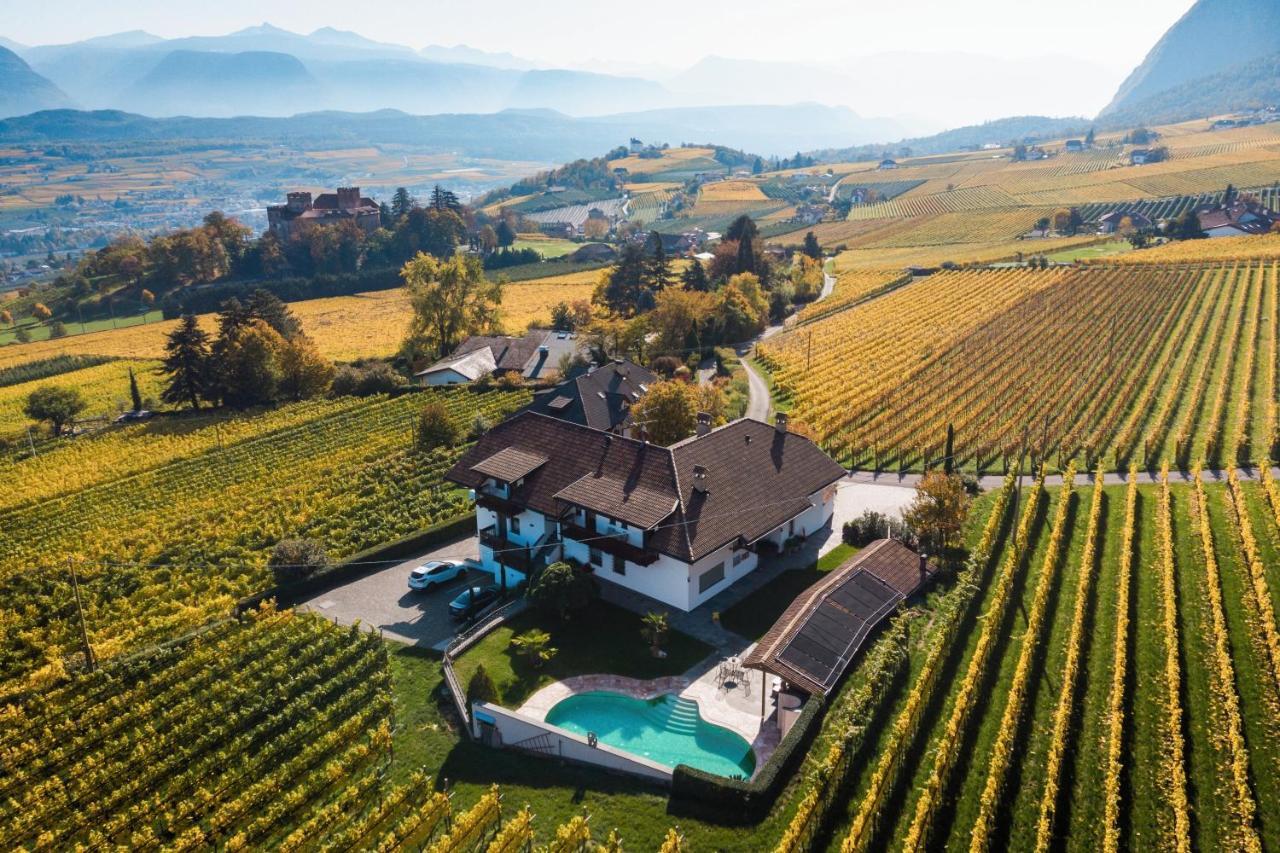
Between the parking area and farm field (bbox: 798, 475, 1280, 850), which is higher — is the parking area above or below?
below

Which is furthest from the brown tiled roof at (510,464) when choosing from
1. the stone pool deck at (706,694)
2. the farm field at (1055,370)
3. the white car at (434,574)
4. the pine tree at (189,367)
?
the pine tree at (189,367)

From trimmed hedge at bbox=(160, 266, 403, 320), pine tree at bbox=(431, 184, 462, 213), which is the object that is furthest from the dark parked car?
pine tree at bbox=(431, 184, 462, 213)

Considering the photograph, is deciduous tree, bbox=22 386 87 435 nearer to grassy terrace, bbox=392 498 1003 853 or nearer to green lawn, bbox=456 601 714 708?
grassy terrace, bbox=392 498 1003 853

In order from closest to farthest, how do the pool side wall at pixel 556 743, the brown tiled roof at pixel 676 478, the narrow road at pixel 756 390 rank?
1. the pool side wall at pixel 556 743
2. the brown tiled roof at pixel 676 478
3. the narrow road at pixel 756 390

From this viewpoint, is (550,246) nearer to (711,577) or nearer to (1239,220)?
(1239,220)

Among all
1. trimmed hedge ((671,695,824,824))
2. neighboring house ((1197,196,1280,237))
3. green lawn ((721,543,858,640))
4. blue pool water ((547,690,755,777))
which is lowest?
blue pool water ((547,690,755,777))

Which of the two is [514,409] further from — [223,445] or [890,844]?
[890,844]

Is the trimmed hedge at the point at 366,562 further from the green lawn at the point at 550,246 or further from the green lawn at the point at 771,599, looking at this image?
the green lawn at the point at 550,246

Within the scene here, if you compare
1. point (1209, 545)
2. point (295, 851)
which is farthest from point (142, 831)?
point (1209, 545)
